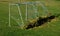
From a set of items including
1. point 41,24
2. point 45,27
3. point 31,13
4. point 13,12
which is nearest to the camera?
point 45,27

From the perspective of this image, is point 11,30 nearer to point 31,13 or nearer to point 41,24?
point 41,24

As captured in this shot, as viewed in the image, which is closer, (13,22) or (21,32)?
(21,32)

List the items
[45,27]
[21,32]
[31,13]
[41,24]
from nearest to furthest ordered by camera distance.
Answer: [21,32]
[45,27]
[41,24]
[31,13]

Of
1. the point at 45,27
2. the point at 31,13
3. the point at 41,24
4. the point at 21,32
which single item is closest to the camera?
the point at 21,32

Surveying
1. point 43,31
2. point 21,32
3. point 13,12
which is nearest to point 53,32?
point 43,31

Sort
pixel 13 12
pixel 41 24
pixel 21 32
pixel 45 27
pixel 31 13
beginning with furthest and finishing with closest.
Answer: pixel 13 12
pixel 31 13
pixel 41 24
pixel 45 27
pixel 21 32

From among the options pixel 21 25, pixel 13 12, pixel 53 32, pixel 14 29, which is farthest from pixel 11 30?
pixel 13 12

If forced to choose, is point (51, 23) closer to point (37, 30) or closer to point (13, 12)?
point (37, 30)

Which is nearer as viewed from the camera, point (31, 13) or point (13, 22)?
point (13, 22)
